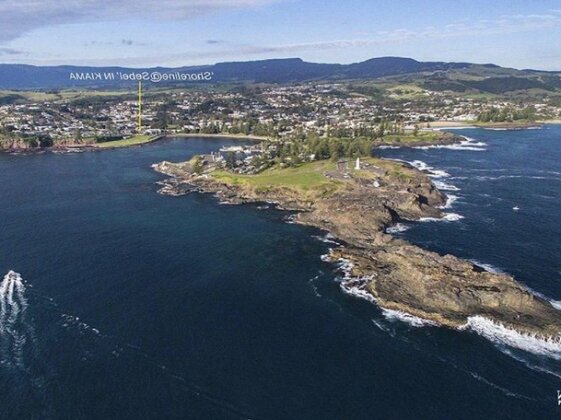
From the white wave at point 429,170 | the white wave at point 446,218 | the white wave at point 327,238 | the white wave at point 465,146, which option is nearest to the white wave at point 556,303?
the white wave at point 327,238

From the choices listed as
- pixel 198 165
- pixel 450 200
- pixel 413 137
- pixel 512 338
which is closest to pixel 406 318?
Answer: pixel 512 338

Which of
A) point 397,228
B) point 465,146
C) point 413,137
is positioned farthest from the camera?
point 413,137

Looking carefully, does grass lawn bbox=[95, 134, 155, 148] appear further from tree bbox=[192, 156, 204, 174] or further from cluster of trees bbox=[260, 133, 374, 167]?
cluster of trees bbox=[260, 133, 374, 167]

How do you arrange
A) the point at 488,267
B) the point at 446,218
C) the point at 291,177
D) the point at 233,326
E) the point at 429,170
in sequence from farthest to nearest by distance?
the point at 429,170, the point at 291,177, the point at 446,218, the point at 488,267, the point at 233,326

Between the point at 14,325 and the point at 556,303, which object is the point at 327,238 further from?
the point at 14,325

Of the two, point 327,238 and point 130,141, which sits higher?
point 130,141

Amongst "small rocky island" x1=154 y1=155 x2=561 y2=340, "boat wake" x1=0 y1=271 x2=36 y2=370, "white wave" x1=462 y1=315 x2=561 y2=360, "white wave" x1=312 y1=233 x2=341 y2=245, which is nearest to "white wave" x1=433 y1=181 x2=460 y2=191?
"small rocky island" x1=154 y1=155 x2=561 y2=340
